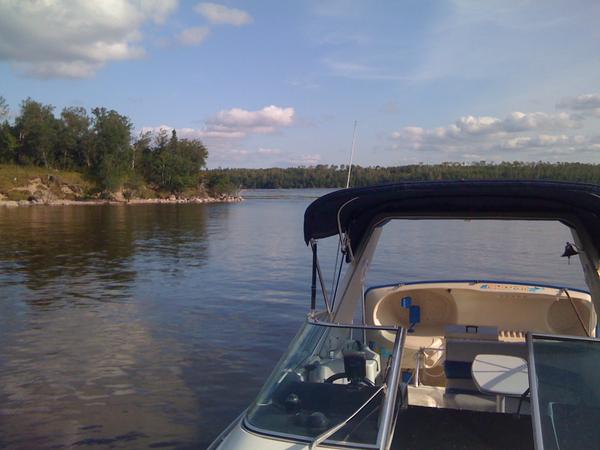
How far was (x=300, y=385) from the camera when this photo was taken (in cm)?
336

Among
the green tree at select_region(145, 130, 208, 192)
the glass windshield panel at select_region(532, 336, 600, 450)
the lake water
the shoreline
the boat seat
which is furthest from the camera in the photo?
the green tree at select_region(145, 130, 208, 192)

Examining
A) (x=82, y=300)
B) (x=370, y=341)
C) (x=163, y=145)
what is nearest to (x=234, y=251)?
(x=82, y=300)

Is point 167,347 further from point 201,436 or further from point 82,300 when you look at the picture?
point 82,300

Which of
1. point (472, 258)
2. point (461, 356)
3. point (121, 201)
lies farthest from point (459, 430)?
point (121, 201)

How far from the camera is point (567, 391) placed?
121 inches

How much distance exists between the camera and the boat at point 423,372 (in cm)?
300

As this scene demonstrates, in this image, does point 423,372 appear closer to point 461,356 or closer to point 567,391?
point 461,356

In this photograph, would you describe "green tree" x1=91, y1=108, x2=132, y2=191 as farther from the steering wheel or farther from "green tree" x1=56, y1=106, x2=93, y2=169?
the steering wheel

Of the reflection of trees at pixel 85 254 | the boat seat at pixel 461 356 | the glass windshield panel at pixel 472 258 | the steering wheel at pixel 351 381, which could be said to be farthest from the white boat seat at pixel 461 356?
the reflection of trees at pixel 85 254

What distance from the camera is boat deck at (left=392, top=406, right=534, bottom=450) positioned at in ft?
10.5

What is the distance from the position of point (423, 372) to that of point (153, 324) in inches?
282

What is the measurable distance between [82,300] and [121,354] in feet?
15.2

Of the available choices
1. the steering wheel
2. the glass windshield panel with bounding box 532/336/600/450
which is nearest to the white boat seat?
the steering wheel

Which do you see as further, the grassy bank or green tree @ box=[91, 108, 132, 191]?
green tree @ box=[91, 108, 132, 191]
